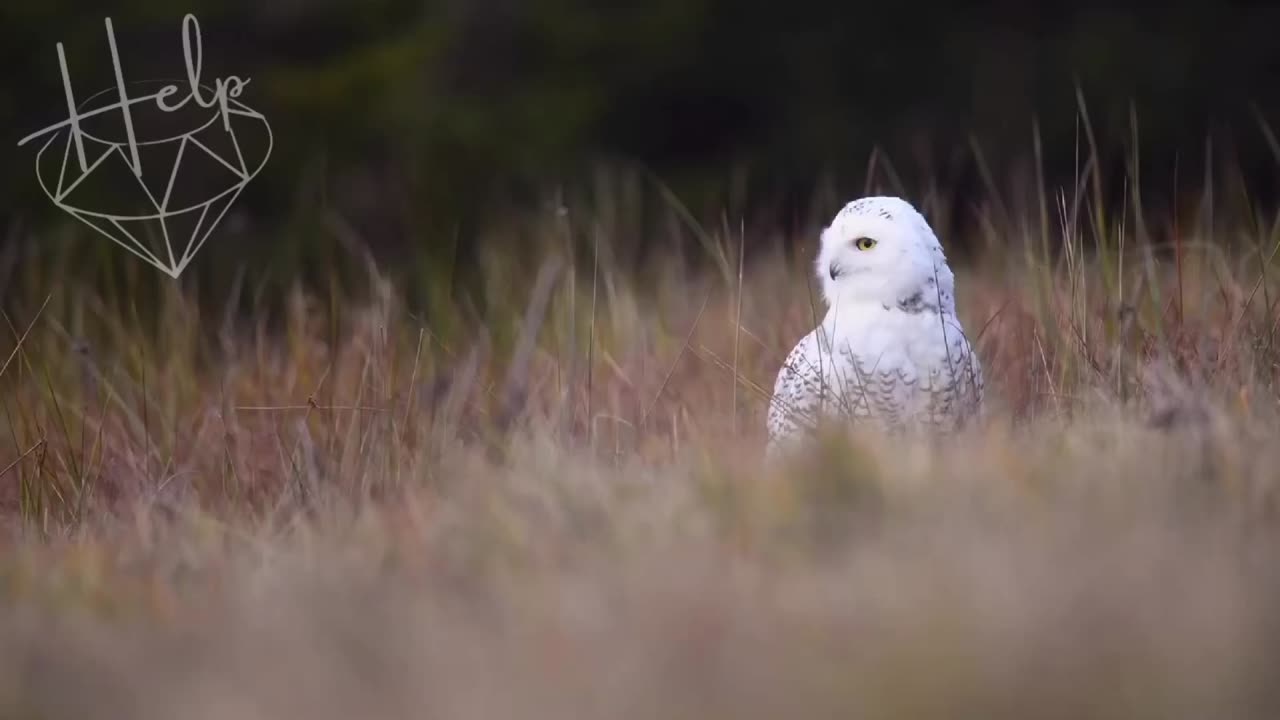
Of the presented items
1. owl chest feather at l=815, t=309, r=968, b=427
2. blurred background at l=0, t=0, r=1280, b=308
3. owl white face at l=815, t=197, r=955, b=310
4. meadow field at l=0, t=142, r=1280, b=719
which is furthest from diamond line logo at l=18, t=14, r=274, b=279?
owl chest feather at l=815, t=309, r=968, b=427

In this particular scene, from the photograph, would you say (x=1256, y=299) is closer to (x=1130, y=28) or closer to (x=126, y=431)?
(x=126, y=431)

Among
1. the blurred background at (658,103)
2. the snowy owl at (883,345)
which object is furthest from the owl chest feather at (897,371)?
the blurred background at (658,103)

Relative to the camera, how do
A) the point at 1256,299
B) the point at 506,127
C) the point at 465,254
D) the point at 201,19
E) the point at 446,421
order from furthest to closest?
the point at 506,127, the point at 465,254, the point at 201,19, the point at 1256,299, the point at 446,421

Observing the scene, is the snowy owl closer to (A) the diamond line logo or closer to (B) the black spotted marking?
(B) the black spotted marking

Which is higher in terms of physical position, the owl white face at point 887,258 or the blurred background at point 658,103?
the blurred background at point 658,103

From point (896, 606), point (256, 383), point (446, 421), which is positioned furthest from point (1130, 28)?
point (896, 606)

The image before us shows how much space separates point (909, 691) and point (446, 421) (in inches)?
46.3

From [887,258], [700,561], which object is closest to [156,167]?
[887,258]

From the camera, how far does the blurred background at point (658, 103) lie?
21.8 feet

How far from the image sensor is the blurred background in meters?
6.64

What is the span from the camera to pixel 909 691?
1.25 metres

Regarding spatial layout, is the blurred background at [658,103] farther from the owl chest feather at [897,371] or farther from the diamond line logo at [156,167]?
the owl chest feather at [897,371]

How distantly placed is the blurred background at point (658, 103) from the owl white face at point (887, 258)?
312cm

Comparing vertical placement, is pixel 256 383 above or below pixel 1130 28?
below
